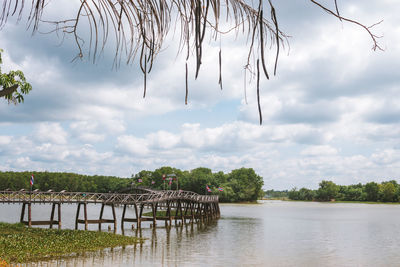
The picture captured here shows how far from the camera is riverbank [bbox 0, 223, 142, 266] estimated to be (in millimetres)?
22453

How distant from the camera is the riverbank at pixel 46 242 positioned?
73.7 ft

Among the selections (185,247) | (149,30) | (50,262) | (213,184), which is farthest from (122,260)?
(213,184)

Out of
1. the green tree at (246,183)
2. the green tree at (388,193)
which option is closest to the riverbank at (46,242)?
the green tree at (246,183)

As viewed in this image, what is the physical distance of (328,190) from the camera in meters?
190

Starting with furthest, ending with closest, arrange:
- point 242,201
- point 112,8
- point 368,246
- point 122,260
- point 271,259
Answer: point 242,201, point 368,246, point 271,259, point 122,260, point 112,8

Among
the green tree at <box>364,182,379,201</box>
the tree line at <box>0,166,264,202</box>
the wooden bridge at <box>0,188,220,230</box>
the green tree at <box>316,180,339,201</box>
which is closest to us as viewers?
the wooden bridge at <box>0,188,220,230</box>

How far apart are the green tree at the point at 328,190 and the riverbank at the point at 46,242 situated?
564 feet

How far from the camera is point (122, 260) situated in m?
24.9

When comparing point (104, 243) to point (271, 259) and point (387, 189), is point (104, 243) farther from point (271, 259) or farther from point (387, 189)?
point (387, 189)

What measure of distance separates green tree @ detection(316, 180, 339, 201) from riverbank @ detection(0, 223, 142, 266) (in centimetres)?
17193

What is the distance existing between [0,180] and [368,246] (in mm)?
148468

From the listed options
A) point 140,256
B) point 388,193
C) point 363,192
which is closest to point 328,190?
point 363,192

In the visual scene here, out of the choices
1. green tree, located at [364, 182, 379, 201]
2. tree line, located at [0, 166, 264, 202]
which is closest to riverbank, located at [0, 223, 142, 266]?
tree line, located at [0, 166, 264, 202]

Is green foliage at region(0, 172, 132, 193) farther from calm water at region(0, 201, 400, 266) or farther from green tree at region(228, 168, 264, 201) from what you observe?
calm water at region(0, 201, 400, 266)
